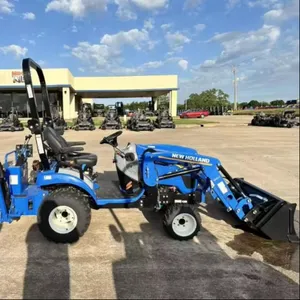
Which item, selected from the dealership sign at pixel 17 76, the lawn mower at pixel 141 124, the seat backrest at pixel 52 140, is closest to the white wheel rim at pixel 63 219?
the seat backrest at pixel 52 140

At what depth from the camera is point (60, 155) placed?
3.98 metres

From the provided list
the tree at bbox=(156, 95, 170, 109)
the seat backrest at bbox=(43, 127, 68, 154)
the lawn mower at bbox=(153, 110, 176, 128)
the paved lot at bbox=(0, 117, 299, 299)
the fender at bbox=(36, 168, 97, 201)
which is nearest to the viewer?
the paved lot at bbox=(0, 117, 299, 299)

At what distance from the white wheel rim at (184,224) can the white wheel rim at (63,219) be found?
1201mm

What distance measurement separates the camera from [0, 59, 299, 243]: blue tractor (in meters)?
3.65

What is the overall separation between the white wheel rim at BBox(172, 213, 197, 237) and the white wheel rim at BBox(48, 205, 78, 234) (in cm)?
120

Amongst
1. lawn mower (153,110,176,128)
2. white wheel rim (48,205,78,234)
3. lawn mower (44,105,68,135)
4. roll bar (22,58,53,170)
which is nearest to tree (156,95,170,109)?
lawn mower (153,110,176,128)

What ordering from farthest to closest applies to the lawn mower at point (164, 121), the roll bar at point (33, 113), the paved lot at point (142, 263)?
the lawn mower at point (164, 121)
the roll bar at point (33, 113)
the paved lot at point (142, 263)

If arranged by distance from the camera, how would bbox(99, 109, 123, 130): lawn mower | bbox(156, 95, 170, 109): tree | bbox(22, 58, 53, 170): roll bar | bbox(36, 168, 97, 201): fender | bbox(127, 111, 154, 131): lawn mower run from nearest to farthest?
bbox(22, 58, 53, 170): roll bar
bbox(36, 168, 97, 201): fender
bbox(127, 111, 154, 131): lawn mower
bbox(99, 109, 123, 130): lawn mower
bbox(156, 95, 170, 109): tree

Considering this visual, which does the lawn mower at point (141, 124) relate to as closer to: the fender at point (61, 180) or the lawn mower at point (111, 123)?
the lawn mower at point (111, 123)

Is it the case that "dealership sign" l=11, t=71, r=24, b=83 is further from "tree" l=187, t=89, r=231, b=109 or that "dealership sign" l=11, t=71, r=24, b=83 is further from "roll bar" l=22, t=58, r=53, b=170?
"tree" l=187, t=89, r=231, b=109

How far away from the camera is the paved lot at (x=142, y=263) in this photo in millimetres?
2785

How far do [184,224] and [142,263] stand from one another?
0.82 meters

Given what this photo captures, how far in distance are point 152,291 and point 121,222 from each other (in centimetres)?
172

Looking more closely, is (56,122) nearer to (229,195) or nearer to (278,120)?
(229,195)
